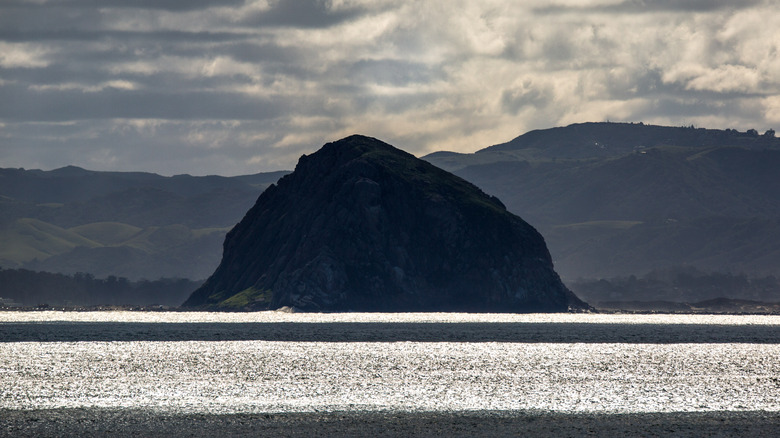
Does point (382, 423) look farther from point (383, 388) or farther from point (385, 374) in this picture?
point (385, 374)

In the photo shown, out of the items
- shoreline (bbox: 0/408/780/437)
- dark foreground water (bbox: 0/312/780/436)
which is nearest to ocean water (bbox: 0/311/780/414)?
dark foreground water (bbox: 0/312/780/436)

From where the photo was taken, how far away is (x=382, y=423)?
4806cm

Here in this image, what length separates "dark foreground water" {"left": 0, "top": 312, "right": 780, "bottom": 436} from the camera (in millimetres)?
47531

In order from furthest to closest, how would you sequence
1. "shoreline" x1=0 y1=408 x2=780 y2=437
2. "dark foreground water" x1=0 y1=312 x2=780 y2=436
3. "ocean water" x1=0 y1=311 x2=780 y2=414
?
"ocean water" x1=0 y1=311 x2=780 y2=414
"dark foreground water" x1=0 y1=312 x2=780 y2=436
"shoreline" x1=0 y1=408 x2=780 y2=437

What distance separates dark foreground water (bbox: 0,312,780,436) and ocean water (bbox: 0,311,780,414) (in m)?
0.17

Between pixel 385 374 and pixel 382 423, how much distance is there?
21904 mm

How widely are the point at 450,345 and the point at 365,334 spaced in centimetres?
2475

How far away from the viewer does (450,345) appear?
9931 cm

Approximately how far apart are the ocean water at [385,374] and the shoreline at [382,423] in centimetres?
183

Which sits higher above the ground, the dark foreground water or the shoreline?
the dark foreground water

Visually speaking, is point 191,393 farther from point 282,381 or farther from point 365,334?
point 365,334

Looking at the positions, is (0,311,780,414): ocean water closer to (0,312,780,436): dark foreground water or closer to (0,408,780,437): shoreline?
(0,312,780,436): dark foreground water

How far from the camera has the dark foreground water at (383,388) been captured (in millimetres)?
47531

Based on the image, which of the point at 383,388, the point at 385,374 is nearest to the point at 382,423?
the point at 383,388
